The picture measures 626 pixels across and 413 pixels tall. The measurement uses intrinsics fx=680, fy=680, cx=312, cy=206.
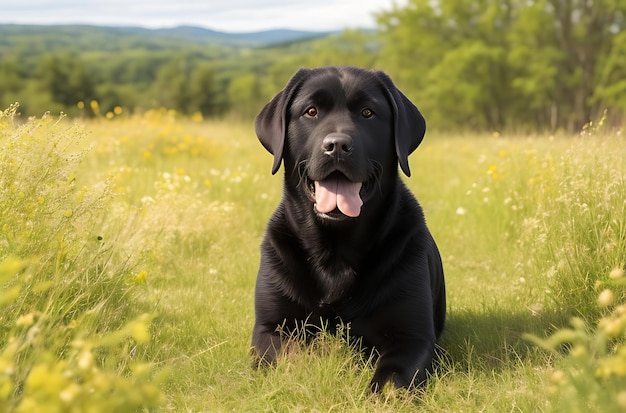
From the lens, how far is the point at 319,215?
3434 millimetres

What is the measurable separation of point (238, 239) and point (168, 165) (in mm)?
2939

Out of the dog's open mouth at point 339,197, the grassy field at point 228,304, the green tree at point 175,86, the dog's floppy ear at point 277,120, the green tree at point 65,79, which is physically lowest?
the green tree at point 175,86

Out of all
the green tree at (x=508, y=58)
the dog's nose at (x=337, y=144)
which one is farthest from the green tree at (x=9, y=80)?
the dog's nose at (x=337, y=144)

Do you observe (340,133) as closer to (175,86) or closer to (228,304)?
(228,304)

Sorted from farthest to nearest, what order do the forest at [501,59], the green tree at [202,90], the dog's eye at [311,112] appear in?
1. the green tree at [202,90]
2. the forest at [501,59]
3. the dog's eye at [311,112]

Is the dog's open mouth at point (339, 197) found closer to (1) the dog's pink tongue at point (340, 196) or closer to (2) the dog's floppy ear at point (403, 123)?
(1) the dog's pink tongue at point (340, 196)

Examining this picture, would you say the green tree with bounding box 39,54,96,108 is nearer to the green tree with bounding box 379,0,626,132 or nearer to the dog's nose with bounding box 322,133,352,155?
the green tree with bounding box 379,0,626,132

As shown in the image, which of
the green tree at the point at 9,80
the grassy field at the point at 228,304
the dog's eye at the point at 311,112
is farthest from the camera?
the green tree at the point at 9,80

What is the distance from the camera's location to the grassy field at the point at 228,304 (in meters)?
A: 1.94

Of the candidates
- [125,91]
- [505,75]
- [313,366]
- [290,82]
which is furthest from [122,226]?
[125,91]

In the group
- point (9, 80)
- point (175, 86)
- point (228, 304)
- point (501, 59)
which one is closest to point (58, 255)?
point (228, 304)

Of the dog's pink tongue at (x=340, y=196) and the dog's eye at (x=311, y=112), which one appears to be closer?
the dog's pink tongue at (x=340, y=196)

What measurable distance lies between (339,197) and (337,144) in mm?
326

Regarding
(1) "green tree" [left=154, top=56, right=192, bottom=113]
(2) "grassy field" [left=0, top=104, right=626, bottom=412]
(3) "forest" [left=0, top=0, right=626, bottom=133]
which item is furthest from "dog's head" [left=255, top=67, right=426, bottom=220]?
(1) "green tree" [left=154, top=56, right=192, bottom=113]
